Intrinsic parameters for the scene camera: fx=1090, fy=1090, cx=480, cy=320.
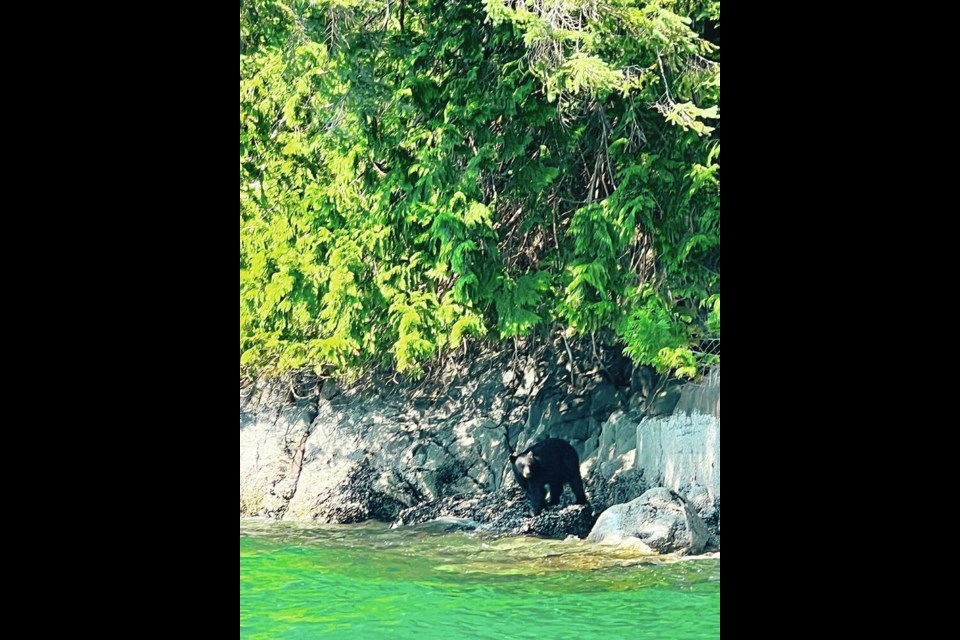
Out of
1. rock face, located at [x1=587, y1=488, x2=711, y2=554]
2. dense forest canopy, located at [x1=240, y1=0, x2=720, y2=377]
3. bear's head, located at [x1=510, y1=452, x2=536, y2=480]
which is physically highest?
dense forest canopy, located at [x1=240, y1=0, x2=720, y2=377]

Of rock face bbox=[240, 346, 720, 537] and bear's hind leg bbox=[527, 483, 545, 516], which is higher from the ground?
rock face bbox=[240, 346, 720, 537]

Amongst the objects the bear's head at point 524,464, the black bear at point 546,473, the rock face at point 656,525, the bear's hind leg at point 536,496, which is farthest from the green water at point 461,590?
the bear's head at point 524,464

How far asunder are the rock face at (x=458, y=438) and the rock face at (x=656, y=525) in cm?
17

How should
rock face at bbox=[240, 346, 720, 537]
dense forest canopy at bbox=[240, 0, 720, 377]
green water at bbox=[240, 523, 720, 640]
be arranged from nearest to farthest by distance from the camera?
green water at bbox=[240, 523, 720, 640] < dense forest canopy at bbox=[240, 0, 720, 377] < rock face at bbox=[240, 346, 720, 537]

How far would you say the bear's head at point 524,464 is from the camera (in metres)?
9.35

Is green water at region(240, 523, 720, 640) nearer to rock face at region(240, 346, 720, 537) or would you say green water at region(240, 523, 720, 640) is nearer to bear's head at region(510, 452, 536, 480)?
rock face at region(240, 346, 720, 537)

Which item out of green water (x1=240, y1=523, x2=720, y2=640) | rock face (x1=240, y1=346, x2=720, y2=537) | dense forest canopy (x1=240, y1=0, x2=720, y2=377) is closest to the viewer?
green water (x1=240, y1=523, x2=720, y2=640)

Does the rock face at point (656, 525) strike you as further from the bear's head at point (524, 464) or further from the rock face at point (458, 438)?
the bear's head at point (524, 464)

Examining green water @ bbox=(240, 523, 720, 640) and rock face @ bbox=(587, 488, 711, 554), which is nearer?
green water @ bbox=(240, 523, 720, 640)

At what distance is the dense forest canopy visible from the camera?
8539mm

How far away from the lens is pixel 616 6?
8.02m

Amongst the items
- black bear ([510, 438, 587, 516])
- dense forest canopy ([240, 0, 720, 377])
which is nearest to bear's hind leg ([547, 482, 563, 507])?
black bear ([510, 438, 587, 516])
